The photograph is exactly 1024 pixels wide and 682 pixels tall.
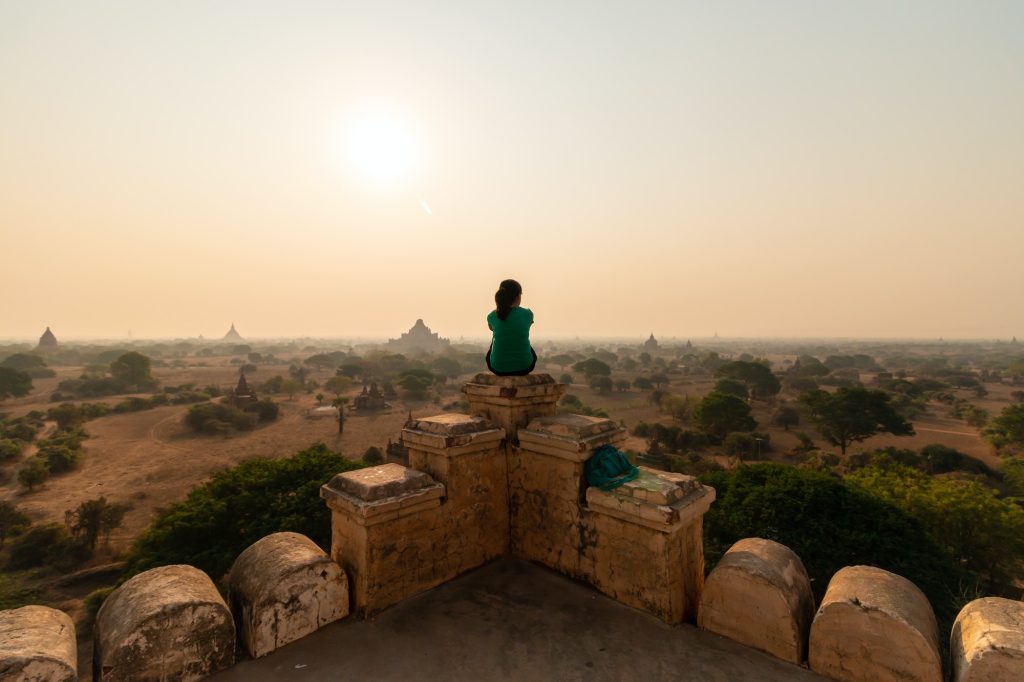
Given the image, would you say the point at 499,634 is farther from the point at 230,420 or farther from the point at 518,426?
the point at 230,420

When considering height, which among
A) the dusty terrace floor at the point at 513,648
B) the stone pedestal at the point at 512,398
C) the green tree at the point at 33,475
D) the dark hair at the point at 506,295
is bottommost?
the green tree at the point at 33,475

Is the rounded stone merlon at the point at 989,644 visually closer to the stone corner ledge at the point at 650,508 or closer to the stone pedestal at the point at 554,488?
the stone corner ledge at the point at 650,508

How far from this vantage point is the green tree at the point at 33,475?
21.5m

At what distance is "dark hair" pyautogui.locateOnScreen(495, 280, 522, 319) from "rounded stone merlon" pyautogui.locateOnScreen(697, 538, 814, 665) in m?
2.61

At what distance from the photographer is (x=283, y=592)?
2900 millimetres

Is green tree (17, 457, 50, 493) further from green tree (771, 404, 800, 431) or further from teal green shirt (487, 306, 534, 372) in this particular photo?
green tree (771, 404, 800, 431)

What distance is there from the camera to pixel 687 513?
126 inches

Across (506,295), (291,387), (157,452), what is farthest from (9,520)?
(291,387)

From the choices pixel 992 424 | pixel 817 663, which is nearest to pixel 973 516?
pixel 817 663

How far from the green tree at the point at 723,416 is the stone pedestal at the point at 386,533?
3006 centimetres

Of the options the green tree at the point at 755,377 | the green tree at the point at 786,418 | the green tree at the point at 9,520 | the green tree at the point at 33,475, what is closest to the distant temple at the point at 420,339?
the green tree at the point at 755,377

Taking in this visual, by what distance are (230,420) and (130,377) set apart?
32.0 m

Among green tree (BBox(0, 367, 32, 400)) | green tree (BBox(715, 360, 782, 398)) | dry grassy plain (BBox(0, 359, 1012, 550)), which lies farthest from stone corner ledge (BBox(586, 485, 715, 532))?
green tree (BBox(0, 367, 32, 400))

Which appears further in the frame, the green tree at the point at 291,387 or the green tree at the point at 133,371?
the green tree at the point at 133,371
